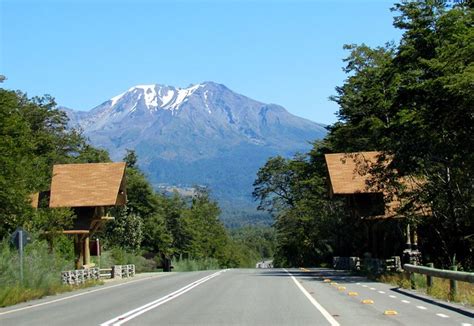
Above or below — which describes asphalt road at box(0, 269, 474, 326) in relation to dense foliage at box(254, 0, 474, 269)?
below

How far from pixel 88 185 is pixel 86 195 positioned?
1129 millimetres

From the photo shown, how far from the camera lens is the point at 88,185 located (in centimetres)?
4434

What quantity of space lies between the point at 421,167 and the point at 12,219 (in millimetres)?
20597

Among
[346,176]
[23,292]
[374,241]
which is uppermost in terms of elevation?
[346,176]

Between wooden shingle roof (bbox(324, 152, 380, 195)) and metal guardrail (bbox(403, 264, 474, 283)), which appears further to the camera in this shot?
wooden shingle roof (bbox(324, 152, 380, 195))

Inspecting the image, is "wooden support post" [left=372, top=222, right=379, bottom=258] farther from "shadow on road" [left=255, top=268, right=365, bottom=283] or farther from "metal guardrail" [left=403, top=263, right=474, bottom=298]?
"metal guardrail" [left=403, top=263, right=474, bottom=298]

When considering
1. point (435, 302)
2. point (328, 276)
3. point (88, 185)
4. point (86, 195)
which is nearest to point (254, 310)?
point (435, 302)

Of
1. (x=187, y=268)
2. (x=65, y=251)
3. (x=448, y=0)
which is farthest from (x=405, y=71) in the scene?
(x=187, y=268)

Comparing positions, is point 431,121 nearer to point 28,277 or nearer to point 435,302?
point 435,302

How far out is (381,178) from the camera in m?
34.7

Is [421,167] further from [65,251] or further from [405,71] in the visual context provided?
[65,251]

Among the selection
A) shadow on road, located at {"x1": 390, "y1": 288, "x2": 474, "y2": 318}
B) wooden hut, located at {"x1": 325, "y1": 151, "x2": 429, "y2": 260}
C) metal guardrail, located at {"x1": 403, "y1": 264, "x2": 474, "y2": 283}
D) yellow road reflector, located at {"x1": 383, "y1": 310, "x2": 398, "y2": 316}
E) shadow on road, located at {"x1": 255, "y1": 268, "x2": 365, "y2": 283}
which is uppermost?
wooden hut, located at {"x1": 325, "y1": 151, "x2": 429, "y2": 260}

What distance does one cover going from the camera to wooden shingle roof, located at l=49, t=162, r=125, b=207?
4288cm

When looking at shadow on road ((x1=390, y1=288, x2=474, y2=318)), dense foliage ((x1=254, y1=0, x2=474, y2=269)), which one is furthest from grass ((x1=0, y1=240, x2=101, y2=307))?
dense foliage ((x1=254, y1=0, x2=474, y2=269))
